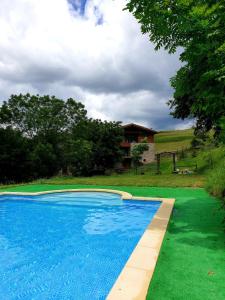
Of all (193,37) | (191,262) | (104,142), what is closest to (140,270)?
(191,262)

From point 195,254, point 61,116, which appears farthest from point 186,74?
point 61,116

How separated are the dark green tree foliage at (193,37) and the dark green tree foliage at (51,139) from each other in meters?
26.8

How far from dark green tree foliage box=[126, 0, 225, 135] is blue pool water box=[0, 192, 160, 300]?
4.57 m

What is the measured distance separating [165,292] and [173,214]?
595cm

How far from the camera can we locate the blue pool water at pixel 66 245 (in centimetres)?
514

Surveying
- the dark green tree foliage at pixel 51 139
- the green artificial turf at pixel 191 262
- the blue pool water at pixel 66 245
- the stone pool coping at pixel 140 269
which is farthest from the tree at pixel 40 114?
the stone pool coping at pixel 140 269

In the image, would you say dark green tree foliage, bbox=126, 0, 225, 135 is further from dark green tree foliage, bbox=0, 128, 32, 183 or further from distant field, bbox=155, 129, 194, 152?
distant field, bbox=155, 129, 194, 152

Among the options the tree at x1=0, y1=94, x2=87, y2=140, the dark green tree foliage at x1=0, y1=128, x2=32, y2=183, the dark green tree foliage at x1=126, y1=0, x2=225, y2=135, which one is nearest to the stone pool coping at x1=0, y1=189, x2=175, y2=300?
the dark green tree foliage at x1=126, y1=0, x2=225, y2=135

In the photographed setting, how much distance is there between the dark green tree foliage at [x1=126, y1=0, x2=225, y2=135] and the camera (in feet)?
20.4

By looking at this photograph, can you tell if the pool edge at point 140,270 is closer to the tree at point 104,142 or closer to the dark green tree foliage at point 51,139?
the dark green tree foliage at point 51,139

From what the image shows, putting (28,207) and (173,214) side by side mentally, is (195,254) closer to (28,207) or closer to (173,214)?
(173,214)

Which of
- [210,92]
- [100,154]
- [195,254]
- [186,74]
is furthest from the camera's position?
[100,154]

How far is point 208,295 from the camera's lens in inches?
151

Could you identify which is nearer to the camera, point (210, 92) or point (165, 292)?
point (165, 292)
